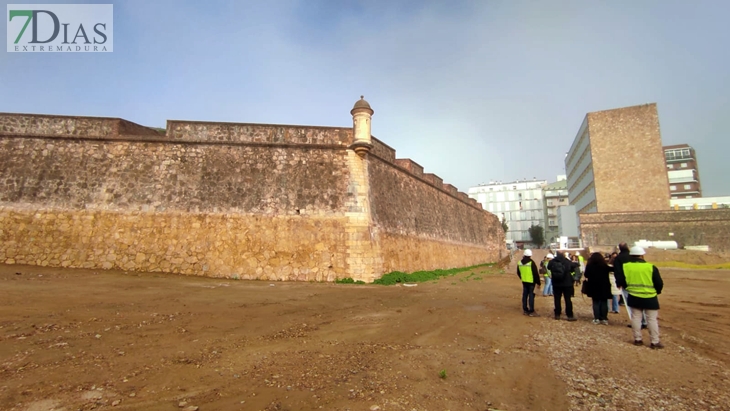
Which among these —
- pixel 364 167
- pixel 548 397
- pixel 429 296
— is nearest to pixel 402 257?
pixel 364 167

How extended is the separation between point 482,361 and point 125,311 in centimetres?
667

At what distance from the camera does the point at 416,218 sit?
2086 centimetres

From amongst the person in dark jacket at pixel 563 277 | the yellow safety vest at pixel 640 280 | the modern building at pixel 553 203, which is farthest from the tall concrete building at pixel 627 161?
the yellow safety vest at pixel 640 280

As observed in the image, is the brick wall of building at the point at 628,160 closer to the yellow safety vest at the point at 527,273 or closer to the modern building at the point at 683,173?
the modern building at the point at 683,173

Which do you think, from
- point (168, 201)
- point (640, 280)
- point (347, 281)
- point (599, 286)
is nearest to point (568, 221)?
point (347, 281)

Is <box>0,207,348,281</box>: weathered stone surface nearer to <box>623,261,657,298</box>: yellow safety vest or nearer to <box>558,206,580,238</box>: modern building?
<box>623,261,657,298</box>: yellow safety vest

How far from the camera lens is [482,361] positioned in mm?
5078

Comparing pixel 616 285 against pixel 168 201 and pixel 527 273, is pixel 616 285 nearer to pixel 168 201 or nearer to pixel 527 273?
pixel 527 273

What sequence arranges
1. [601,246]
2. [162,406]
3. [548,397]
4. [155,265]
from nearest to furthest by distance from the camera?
[162,406]
[548,397]
[155,265]
[601,246]

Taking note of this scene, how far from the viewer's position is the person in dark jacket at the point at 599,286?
7535 mm

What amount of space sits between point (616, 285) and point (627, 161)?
144ft

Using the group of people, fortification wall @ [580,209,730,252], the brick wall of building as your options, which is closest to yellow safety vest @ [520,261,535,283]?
the group of people

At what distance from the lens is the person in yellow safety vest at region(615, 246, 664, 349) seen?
582 centimetres

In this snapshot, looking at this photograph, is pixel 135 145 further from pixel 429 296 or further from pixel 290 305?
pixel 429 296
